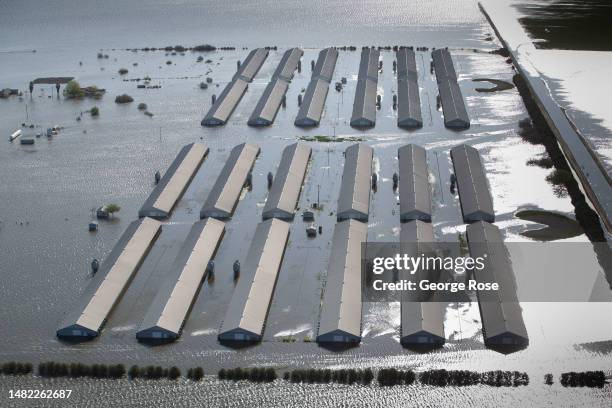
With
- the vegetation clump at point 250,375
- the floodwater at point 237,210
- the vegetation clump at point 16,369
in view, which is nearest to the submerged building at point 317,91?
the floodwater at point 237,210

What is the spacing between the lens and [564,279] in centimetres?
1948

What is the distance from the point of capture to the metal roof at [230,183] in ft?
73.6

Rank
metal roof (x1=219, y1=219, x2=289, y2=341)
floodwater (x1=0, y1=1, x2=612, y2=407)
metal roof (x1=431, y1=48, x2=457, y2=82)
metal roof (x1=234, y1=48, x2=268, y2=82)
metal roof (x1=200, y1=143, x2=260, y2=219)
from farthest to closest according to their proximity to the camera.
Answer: metal roof (x1=234, y1=48, x2=268, y2=82), metal roof (x1=431, y1=48, x2=457, y2=82), metal roof (x1=200, y1=143, x2=260, y2=219), metal roof (x1=219, y1=219, x2=289, y2=341), floodwater (x1=0, y1=1, x2=612, y2=407)

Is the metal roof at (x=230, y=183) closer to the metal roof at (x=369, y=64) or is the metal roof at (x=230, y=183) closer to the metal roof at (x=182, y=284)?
the metal roof at (x=182, y=284)

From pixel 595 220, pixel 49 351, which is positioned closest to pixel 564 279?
pixel 595 220

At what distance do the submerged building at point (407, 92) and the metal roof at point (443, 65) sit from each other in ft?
2.91

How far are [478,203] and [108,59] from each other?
22147mm

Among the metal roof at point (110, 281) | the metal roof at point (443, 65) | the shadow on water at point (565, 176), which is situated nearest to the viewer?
the metal roof at point (110, 281)

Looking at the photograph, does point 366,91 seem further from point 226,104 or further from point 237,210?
point 237,210

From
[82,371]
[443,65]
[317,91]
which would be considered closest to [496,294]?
[82,371]

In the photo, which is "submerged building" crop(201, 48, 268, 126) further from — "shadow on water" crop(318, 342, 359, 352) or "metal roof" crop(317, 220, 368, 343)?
"shadow on water" crop(318, 342, 359, 352)

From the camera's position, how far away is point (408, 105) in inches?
1217

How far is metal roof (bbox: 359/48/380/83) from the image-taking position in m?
35.0

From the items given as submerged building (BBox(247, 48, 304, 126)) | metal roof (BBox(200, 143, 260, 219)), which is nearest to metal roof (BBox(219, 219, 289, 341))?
metal roof (BBox(200, 143, 260, 219))
